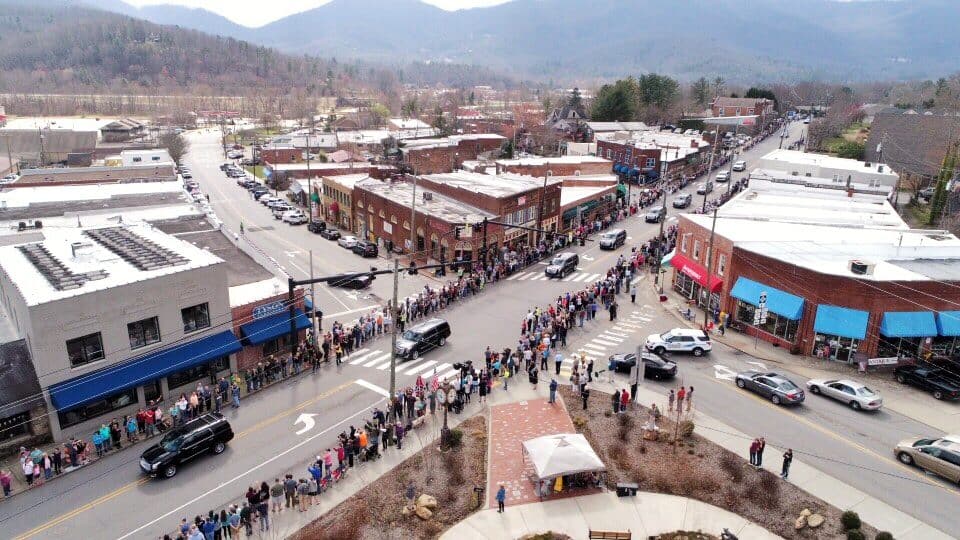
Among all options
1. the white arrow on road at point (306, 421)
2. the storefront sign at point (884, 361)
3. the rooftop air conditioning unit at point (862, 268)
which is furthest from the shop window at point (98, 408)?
the rooftop air conditioning unit at point (862, 268)

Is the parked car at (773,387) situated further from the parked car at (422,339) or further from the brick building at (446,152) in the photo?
the brick building at (446,152)

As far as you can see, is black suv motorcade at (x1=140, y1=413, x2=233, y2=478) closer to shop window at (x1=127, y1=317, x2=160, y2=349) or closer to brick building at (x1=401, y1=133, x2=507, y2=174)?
shop window at (x1=127, y1=317, x2=160, y2=349)

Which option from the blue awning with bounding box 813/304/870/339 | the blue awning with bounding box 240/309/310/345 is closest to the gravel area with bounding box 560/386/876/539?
the blue awning with bounding box 813/304/870/339

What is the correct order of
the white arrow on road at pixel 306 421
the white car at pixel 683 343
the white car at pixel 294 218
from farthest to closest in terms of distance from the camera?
the white car at pixel 294 218 → the white car at pixel 683 343 → the white arrow on road at pixel 306 421

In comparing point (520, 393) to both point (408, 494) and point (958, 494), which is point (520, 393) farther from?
point (958, 494)

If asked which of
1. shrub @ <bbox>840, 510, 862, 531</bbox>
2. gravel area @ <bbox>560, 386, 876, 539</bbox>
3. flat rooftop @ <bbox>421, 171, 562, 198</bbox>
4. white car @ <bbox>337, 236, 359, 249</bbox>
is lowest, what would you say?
gravel area @ <bbox>560, 386, 876, 539</bbox>

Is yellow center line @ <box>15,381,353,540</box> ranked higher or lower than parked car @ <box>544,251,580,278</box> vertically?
lower
